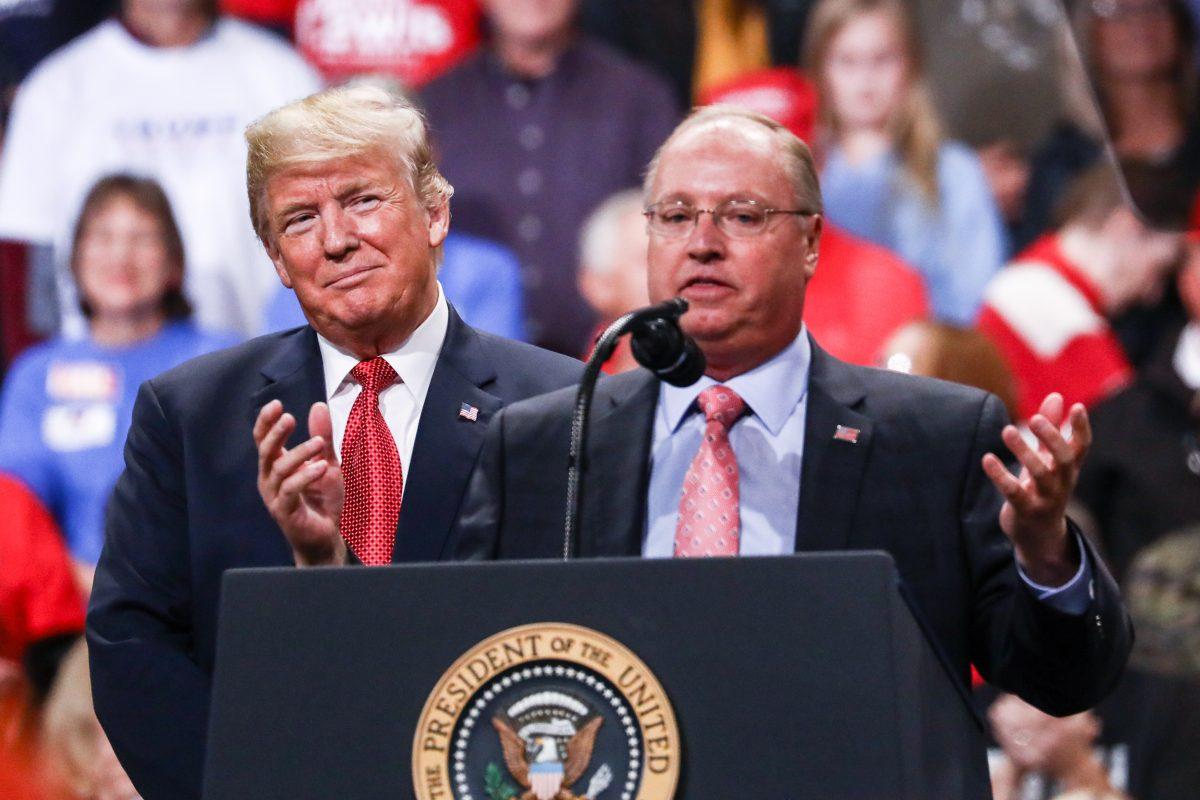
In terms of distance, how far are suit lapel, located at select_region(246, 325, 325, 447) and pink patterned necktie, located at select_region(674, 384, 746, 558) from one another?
1.59ft

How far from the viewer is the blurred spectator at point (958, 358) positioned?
4.37 metres

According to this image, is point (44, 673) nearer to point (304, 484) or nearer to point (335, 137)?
point (335, 137)

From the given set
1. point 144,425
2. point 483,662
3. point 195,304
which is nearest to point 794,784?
point 483,662

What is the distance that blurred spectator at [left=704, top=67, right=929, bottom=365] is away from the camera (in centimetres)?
504

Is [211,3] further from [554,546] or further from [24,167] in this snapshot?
[554,546]

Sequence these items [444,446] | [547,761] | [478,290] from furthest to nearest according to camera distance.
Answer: [478,290] < [444,446] < [547,761]

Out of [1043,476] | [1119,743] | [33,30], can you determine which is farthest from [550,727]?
[33,30]

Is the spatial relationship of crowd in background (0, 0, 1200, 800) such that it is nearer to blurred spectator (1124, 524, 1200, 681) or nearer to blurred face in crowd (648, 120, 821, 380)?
blurred spectator (1124, 524, 1200, 681)

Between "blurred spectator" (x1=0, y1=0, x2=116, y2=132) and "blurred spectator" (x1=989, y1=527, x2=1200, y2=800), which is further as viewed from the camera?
"blurred spectator" (x1=0, y1=0, x2=116, y2=132)

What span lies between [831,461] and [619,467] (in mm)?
256

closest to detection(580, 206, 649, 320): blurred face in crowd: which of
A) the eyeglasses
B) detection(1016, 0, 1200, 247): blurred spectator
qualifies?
detection(1016, 0, 1200, 247): blurred spectator

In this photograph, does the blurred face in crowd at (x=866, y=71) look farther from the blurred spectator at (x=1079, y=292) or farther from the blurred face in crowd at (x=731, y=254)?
the blurred face in crowd at (x=731, y=254)

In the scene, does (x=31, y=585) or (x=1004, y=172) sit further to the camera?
(x=1004, y=172)

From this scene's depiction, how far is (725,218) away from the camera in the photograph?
92.7 inches
